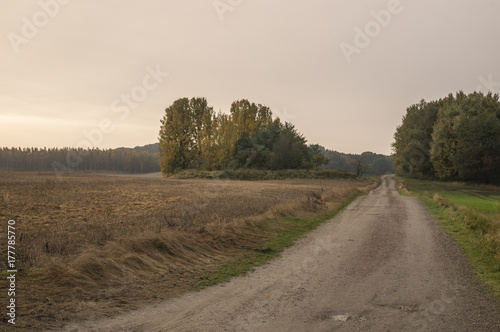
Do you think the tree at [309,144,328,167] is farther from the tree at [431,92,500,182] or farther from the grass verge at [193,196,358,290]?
→ the grass verge at [193,196,358,290]

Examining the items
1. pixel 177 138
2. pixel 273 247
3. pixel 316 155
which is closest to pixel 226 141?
pixel 177 138

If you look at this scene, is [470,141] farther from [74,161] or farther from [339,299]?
[74,161]

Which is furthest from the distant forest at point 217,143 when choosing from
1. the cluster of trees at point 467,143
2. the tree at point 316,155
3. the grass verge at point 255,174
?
the cluster of trees at point 467,143

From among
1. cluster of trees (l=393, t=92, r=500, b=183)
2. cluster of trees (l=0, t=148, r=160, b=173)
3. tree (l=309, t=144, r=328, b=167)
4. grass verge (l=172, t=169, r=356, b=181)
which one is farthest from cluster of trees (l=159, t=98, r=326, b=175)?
cluster of trees (l=0, t=148, r=160, b=173)

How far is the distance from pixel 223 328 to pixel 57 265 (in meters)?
3.84

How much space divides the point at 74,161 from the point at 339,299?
453 ft

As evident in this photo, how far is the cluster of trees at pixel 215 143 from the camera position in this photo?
62781 mm

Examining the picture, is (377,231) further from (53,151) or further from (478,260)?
(53,151)

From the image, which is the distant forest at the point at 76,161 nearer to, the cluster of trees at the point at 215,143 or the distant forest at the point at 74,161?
the distant forest at the point at 74,161

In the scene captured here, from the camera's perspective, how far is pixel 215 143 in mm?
64812

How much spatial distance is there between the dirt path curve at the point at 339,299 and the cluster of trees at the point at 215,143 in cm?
5447

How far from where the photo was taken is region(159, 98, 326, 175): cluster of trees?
6278cm

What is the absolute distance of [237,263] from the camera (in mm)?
8984

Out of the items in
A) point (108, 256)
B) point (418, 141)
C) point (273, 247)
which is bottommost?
point (273, 247)
